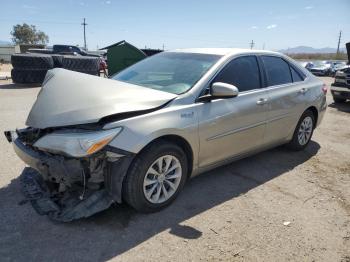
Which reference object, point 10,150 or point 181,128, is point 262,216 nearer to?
point 181,128

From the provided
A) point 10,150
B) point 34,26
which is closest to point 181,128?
point 10,150

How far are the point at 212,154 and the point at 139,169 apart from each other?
104 cm

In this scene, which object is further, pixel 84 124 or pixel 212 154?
pixel 212 154

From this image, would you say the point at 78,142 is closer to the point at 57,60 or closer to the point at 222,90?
the point at 222,90

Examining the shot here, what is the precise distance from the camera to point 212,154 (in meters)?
3.84

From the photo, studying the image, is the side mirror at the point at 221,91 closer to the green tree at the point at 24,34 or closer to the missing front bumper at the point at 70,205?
the missing front bumper at the point at 70,205

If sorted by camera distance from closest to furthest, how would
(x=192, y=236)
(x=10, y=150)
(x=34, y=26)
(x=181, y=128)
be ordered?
(x=192, y=236) < (x=181, y=128) < (x=10, y=150) < (x=34, y=26)

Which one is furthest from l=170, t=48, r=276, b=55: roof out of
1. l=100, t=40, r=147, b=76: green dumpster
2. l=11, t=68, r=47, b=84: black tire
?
l=11, t=68, r=47, b=84: black tire

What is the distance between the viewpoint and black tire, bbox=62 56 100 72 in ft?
46.5

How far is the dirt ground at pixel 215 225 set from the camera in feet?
9.36

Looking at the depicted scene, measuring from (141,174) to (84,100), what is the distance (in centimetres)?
89

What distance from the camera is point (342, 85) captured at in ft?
35.5

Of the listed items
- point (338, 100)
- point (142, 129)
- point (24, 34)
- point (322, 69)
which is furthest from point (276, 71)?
point (24, 34)

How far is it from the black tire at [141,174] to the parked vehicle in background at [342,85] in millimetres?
9177
